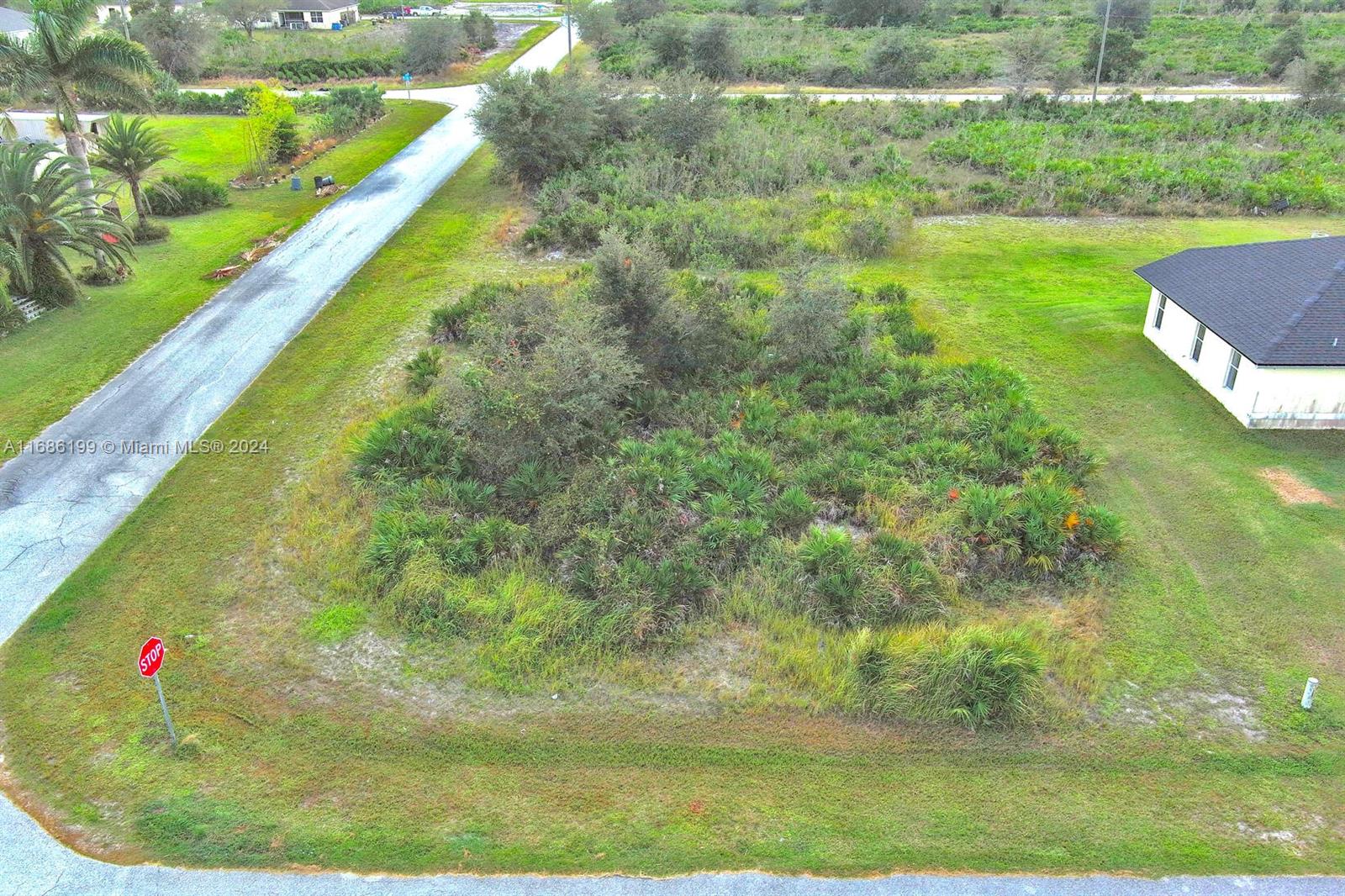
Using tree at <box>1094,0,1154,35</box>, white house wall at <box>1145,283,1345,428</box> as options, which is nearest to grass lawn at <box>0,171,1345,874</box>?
white house wall at <box>1145,283,1345,428</box>

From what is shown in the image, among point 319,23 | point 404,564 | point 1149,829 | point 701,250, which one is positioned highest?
point 319,23

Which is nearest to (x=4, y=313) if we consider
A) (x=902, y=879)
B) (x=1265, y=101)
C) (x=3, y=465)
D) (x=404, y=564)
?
(x=3, y=465)

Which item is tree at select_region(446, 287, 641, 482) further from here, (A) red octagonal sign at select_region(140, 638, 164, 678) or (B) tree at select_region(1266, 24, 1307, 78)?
(B) tree at select_region(1266, 24, 1307, 78)

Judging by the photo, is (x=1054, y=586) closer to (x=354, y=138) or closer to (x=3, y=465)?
(x=3, y=465)

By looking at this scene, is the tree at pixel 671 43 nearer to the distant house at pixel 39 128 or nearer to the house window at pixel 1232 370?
the distant house at pixel 39 128

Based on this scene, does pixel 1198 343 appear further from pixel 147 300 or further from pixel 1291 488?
pixel 147 300

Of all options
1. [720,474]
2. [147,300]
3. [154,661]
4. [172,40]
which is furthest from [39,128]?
[720,474]

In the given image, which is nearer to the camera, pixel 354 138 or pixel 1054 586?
pixel 1054 586
